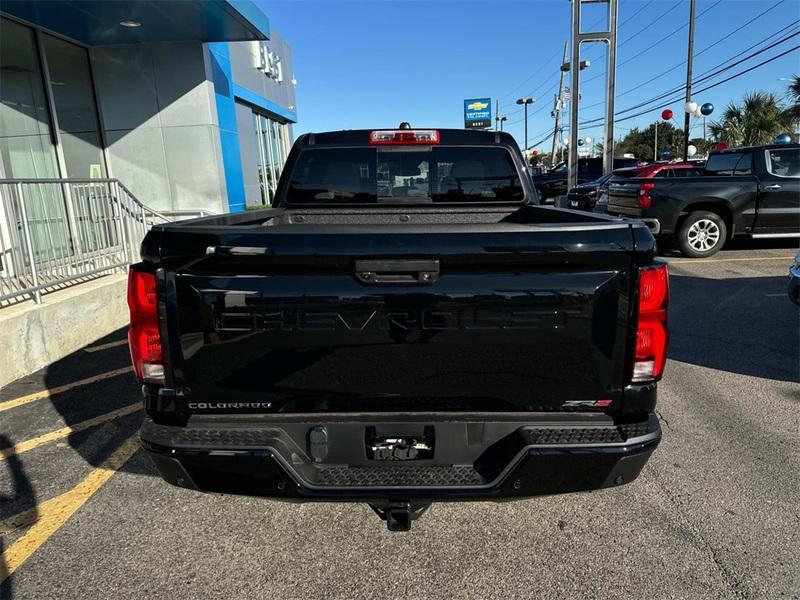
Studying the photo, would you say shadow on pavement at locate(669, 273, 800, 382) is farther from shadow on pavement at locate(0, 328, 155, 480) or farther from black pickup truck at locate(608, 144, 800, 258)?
shadow on pavement at locate(0, 328, 155, 480)

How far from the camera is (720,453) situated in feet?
11.3

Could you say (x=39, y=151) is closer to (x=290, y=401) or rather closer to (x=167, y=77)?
(x=167, y=77)

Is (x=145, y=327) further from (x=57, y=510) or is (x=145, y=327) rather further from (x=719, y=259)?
(x=719, y=259)

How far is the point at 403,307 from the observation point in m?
2.01

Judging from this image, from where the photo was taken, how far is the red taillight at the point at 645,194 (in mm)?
10094

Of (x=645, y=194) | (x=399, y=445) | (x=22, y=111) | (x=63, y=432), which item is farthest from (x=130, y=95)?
(x=399, y=445)

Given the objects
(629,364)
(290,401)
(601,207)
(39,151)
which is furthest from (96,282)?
(601,207)

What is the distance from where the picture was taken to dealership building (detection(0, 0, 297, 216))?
8688 mm

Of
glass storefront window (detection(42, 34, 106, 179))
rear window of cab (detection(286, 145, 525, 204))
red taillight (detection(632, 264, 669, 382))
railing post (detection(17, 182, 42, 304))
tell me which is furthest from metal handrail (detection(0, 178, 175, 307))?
red taillight (detection(632, 264, 669, 382))

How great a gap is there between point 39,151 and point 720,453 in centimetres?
1084

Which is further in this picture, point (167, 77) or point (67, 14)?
point (167, 77)

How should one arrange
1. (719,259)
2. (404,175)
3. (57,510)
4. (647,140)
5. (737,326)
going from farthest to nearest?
(647,140) < (719,259) < (737,326) < (404,175) < (57,510)

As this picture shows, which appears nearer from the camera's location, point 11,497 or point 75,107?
point 11,497

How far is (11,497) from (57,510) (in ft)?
1.39
